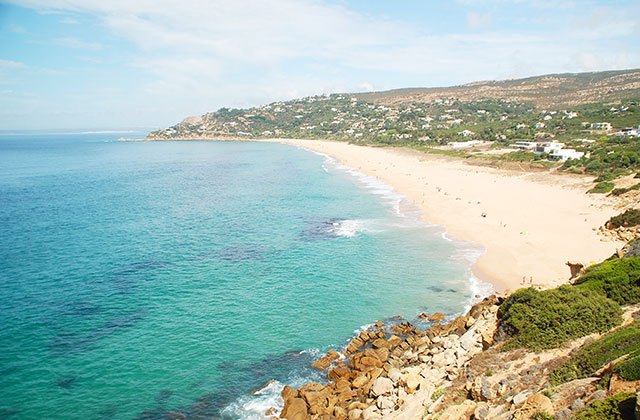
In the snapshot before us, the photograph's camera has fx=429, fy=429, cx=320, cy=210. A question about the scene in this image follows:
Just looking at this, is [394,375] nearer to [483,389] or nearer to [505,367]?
[505,367]

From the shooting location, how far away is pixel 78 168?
305 ft

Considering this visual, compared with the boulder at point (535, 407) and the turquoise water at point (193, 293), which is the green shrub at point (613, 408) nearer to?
the boulder at point (535, 407)

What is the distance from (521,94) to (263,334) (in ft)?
Result: 643

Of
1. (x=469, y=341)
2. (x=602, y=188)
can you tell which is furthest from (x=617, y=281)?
(x=602, y=188)

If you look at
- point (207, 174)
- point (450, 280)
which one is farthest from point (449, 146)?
point (450, 280)

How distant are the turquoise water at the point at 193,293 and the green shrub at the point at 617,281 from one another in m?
8.20

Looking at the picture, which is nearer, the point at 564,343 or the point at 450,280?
the point at 564,343

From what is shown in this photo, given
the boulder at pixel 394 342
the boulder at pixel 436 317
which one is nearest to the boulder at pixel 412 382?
the boulder at pixel 394 342

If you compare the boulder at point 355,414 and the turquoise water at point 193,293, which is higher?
the turquoise water at point 193,293

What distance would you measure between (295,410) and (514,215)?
3353 cm

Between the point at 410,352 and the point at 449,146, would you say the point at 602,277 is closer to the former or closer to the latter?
the point at 410,352

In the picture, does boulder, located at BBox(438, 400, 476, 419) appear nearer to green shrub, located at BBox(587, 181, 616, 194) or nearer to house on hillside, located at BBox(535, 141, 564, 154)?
green shrub, located at BBox(587, 181, 616, 194)

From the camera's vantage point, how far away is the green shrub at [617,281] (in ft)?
54.5

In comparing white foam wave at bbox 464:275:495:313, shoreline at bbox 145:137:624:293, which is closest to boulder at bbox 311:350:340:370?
white foam wave at bbox 464:275:495:313
